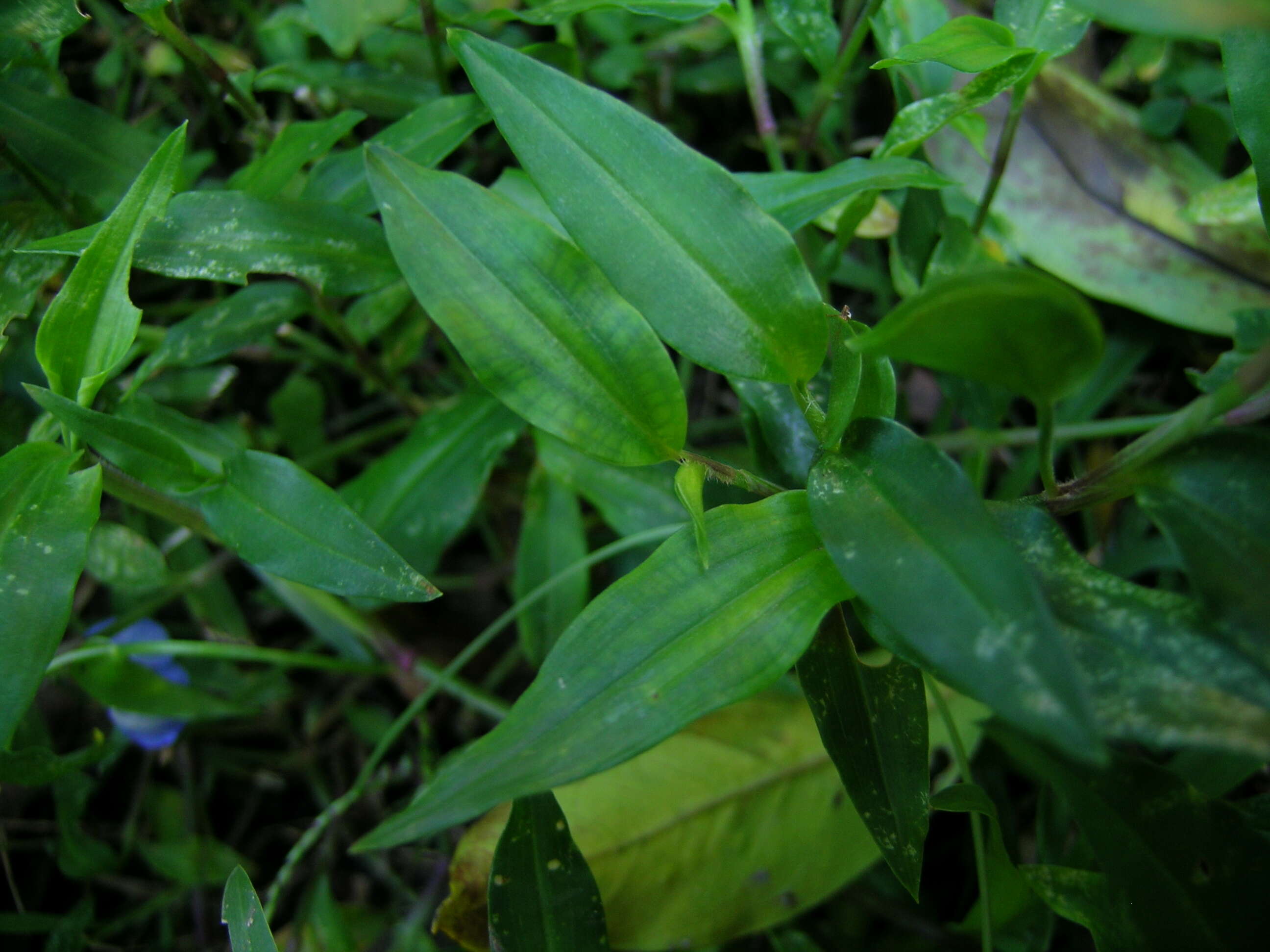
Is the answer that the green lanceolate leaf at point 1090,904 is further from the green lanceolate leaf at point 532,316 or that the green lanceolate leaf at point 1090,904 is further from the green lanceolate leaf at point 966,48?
the green lanceolate leaf at point 966,48

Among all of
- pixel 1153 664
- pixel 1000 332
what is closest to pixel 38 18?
pixel 1000 332

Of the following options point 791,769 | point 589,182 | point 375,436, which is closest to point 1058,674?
point 589,182

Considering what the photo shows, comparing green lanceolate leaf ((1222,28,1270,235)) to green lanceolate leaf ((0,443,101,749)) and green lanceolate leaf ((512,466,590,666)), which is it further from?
green lanceolate leaf ((0,443,101,749))

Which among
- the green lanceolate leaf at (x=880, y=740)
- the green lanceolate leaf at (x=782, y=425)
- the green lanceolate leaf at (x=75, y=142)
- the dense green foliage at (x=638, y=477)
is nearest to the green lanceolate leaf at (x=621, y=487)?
the dense green foliage at (x=638, y=477)

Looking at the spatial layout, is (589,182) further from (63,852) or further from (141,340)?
(63,852)

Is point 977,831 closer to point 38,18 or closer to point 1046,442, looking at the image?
point 1046,442

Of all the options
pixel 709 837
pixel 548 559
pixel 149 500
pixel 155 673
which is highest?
→ pixel 149 500
